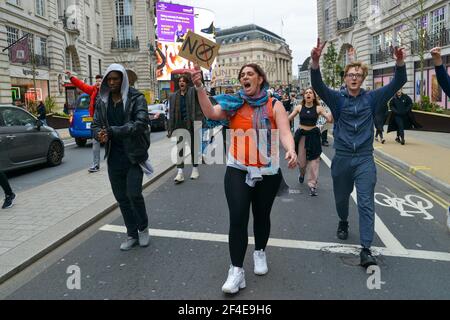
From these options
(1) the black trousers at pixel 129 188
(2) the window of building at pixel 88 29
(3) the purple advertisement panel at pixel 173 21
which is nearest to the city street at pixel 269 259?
(1) the black trousers at pixel 129 188

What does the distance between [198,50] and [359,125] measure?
1.82 metres

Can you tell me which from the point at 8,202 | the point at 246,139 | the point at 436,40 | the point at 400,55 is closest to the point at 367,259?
the point at 246,139

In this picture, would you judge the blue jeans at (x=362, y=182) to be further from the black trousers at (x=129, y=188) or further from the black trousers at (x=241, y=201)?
the black trousers at (x=129, y=188)

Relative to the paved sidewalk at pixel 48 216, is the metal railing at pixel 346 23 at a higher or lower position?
higher

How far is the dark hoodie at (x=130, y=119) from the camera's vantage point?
4.59 meters

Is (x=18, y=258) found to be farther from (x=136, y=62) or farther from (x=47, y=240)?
(x=136, y=62)

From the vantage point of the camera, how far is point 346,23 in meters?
44.2

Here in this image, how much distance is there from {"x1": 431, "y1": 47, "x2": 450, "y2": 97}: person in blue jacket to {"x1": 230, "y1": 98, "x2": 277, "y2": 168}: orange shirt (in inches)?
72.5

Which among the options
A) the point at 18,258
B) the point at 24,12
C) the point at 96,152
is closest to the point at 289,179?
the point at 96,152

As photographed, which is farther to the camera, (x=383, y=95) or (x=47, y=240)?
(x=47, y=240)

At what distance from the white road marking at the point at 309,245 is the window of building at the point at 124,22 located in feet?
184

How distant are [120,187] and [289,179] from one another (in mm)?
4821

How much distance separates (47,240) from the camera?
4.98m

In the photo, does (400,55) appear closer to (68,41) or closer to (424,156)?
(424,156)
